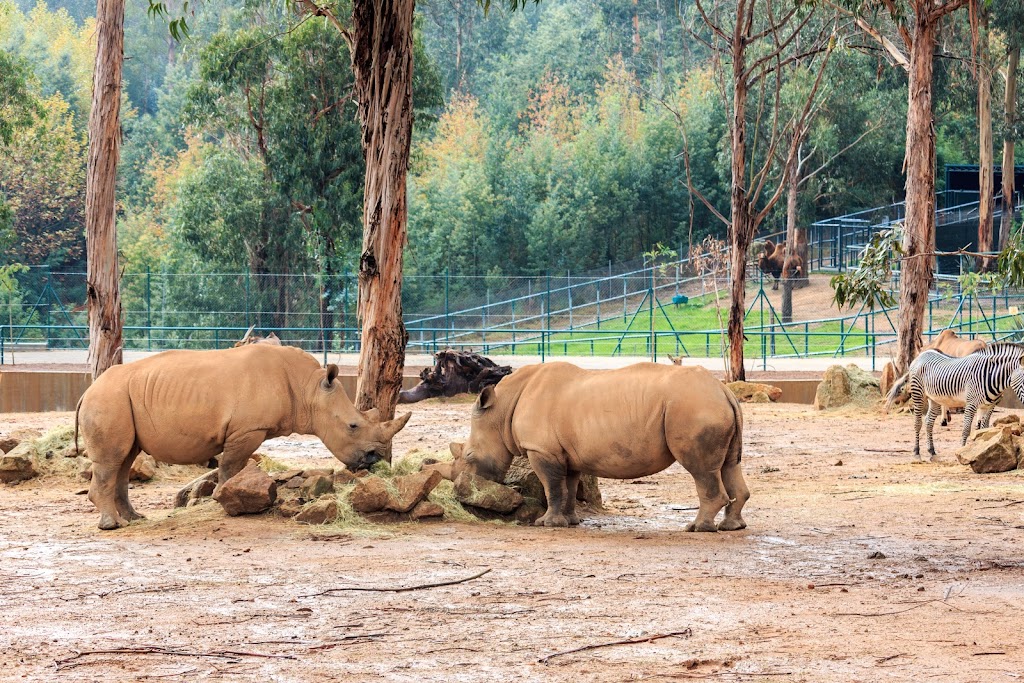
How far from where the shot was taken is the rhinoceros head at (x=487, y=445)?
11.2 meters

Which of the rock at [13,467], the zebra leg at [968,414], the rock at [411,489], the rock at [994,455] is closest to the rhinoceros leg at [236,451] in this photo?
the rock at [411,489]

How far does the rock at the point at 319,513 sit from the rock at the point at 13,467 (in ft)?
15.1

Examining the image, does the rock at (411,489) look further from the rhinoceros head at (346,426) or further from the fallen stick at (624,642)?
the fallen stick at (624,642)

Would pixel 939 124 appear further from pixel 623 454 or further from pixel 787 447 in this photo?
pixel 623 454

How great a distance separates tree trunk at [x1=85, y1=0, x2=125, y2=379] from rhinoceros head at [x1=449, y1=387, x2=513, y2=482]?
5.92 meters

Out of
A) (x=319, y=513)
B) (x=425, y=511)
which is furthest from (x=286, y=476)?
(x=425, y=511)

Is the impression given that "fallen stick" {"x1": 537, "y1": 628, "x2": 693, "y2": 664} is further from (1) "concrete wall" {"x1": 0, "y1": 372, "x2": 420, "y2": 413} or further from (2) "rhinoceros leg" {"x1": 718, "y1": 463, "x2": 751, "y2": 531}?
(1) "concrete wall" {"x1": 0, "y1": 372, "x2": 420, "y2": 413}

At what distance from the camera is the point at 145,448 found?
10.8 metres

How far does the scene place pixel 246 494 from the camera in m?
10.8

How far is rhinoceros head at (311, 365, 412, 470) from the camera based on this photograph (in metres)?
11.2

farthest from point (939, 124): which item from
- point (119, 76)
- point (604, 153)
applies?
point (119, 76)

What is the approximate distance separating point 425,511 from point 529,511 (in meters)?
0.93

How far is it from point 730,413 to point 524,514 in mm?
2080

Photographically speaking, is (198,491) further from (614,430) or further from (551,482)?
(614,430)
